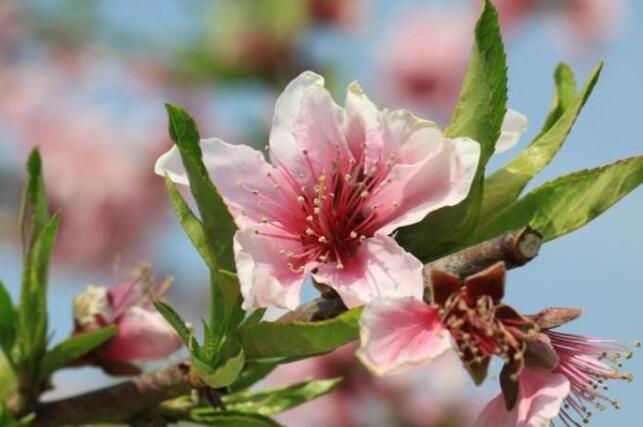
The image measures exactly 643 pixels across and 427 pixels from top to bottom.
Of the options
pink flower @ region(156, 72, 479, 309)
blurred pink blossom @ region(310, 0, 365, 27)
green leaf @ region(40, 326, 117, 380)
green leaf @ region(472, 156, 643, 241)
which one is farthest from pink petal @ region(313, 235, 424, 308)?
blurred pink blossom @ region(310, 0, 365, 27)

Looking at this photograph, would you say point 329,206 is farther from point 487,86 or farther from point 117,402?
Answer: point 117,402

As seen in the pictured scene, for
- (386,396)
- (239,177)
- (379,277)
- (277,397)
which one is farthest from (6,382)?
(386,396)

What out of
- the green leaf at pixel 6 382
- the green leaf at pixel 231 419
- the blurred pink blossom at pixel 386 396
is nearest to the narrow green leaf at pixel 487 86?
the green leaf at pixel 231 419

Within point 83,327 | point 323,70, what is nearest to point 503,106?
point 83,327

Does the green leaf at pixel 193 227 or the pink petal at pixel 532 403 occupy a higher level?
the green leaf at pixel 193 227

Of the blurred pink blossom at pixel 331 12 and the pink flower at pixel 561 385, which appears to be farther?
the blurred pink blossom at pixel 331 12

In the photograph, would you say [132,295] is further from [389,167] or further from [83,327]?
[389,167]

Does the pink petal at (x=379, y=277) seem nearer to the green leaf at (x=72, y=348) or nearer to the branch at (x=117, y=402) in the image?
the branch at (x=117, y=402)
